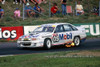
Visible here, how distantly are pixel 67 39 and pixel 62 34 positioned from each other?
0.54m

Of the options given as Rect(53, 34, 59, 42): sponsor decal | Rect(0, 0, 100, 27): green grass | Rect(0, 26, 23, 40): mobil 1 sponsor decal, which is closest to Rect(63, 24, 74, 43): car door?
Rect(53, 34, 59, 42): sponsor decal

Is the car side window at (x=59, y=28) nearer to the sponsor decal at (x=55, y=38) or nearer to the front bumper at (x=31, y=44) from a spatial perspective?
the sponsor decal at (x=55, y=38)

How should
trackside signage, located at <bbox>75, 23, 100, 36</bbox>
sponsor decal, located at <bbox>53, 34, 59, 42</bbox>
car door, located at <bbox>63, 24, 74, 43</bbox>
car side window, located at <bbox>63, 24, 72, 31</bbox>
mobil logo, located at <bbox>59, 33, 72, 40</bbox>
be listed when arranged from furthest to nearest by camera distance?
trackside signage, located at <bbox>75, 23, 100, 36</bbox> → car side window, located at <bbox>63, 24, 72, 31</bbox> → car door, located at <bbox>63, 24, 74, 43</bbox> → mobil logo, located at <bbox>59, 33, 72, 40</bbox> → sponsor decal, located at <bbox>53, 34, 59, 42</bbox>

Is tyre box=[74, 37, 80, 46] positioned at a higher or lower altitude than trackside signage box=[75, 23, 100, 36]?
lower

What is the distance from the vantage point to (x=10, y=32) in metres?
20.0

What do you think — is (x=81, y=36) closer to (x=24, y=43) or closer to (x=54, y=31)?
(x=54, y=31)

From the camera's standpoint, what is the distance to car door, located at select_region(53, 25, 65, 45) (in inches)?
620

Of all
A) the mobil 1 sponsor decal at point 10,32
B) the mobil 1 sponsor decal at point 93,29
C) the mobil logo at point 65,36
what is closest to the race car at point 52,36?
the mobil logo at point 65,36

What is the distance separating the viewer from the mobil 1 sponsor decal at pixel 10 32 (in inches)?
779

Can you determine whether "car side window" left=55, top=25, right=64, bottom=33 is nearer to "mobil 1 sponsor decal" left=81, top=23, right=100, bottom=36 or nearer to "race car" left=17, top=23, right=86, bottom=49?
"race car" left=17, top=23, right=86, bottom=49

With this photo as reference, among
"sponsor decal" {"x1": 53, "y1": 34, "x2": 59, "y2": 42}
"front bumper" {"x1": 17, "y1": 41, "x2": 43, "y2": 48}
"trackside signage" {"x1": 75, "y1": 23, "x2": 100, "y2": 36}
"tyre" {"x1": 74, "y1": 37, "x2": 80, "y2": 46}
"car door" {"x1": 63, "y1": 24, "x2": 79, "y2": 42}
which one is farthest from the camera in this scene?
"trackside signage" {"x1": 75, "y1": 23, "x2": 100, "y2": 36}

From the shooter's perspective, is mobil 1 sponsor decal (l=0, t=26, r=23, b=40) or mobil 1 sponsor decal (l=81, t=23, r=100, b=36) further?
mobil 1 sponsor decal (l=81, t=23, r=100, b=36)

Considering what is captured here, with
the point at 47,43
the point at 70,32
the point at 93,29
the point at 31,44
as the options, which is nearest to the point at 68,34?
the point at 70,32

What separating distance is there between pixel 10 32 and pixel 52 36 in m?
5.22
